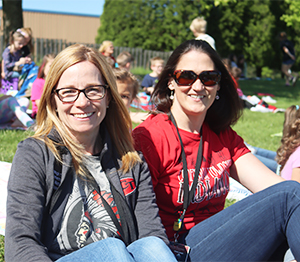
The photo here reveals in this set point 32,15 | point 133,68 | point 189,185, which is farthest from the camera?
point 32,15

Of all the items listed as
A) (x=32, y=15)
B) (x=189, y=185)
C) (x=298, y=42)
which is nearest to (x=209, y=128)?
(x=189, y=185)

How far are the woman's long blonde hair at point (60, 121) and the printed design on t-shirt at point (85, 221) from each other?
0.15 metres

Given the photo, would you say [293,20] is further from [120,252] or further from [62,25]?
[62,25]

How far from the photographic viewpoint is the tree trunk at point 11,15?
12.1 meters

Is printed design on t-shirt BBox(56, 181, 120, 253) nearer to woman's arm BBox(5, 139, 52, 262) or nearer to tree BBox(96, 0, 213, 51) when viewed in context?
woman's arm BBox(5, 139, 52, 262)

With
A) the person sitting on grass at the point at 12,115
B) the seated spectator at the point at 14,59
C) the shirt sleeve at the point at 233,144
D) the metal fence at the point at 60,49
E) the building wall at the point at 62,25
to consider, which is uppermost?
the shirt sleeve at the point at 233,144

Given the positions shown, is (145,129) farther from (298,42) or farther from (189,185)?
(298,42)

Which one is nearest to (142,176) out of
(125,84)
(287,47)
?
(125,84)

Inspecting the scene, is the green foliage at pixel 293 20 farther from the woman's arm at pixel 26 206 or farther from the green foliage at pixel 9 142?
the woman's arm at pixel 26 206

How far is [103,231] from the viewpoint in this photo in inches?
80.4

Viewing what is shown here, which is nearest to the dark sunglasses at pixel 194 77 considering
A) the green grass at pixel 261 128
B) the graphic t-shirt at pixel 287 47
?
the green grass at pixel 261 128

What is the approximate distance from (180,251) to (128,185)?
20.4 inches

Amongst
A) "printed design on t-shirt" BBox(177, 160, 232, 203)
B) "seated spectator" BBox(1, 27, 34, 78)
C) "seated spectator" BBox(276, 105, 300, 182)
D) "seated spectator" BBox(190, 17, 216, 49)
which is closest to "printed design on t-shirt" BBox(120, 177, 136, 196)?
"printed design on t-shirt" BBox(177, 160, 232, 203)

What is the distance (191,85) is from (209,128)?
0.43m
